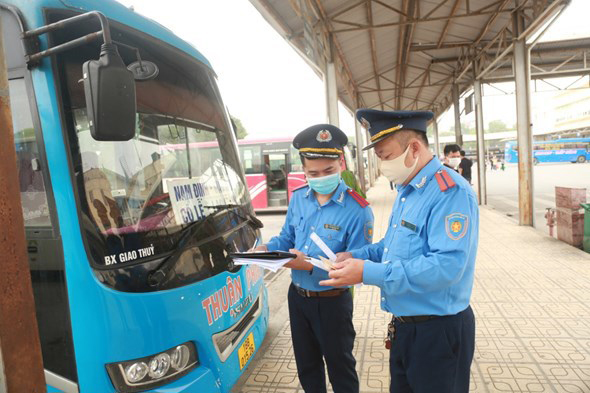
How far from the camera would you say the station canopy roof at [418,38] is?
780 cm

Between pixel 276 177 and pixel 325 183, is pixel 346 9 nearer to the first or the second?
pixel 276 177

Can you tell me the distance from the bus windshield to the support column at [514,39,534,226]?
7.44m

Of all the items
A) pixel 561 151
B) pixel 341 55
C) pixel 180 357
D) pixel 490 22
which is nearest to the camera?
pixel 180 357

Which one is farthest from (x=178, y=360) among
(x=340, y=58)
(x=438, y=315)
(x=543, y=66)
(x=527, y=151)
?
(x=543, y=66)

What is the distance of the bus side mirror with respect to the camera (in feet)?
5.12

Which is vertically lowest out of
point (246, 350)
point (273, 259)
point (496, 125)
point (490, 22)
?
point (246, 350)

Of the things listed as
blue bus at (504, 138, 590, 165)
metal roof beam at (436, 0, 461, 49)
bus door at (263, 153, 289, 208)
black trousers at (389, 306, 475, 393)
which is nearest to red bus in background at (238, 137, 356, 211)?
bus door at (263, 153, 289, 208)

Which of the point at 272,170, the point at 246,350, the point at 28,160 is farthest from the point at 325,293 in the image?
the point at 272,170

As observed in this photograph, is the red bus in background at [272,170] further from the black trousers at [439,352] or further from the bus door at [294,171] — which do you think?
the black trousers at [439,352]

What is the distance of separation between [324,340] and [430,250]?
0.99 meters

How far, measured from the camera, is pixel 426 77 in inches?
649

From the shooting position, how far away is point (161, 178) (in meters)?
2.21

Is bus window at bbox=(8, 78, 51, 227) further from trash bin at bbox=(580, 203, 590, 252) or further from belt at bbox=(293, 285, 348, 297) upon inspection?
trash bin at bbox=(580, 203, 590, 252)

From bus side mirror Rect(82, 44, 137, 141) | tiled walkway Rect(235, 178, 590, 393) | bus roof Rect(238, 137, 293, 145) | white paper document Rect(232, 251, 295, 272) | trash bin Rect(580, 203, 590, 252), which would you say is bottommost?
tiled walkway Rect(235, 178, 590, 393)
